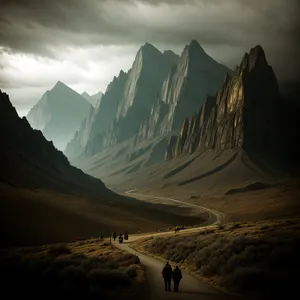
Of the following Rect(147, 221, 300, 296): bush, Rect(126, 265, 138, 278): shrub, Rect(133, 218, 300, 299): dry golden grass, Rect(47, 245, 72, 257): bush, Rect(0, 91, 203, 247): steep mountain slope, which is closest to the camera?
Rect(133, 218, 300, 299): dry golden grass

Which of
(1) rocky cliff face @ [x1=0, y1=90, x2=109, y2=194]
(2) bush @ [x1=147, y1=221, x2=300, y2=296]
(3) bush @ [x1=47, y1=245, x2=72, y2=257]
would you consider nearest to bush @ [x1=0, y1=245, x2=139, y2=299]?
(2) bush @ [x1=147, y1=221, x2=300, y2=296]

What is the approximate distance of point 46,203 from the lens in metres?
85.8

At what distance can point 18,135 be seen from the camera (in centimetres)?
15438

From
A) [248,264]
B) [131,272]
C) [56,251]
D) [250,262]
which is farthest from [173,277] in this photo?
[56,251]

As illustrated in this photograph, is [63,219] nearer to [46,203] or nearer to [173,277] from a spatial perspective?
[46,203]

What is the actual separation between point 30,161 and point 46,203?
2381 inches

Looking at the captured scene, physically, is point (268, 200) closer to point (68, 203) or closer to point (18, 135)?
point (68, 203)

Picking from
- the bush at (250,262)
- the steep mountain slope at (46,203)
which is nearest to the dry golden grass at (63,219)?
the steep mountain slope at (46,203)

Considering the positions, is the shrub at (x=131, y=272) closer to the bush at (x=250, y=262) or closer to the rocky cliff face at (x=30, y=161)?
the bush at (x=250, y=262)

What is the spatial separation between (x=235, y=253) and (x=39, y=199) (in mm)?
65113

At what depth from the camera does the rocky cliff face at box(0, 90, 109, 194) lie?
122m

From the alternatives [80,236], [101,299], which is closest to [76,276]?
[101,299]

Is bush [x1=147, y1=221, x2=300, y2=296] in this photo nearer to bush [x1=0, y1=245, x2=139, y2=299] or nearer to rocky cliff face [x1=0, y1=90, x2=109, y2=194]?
bush [x1=0, y1=245, x2=139, y2=299]

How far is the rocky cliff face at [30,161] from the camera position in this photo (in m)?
122
